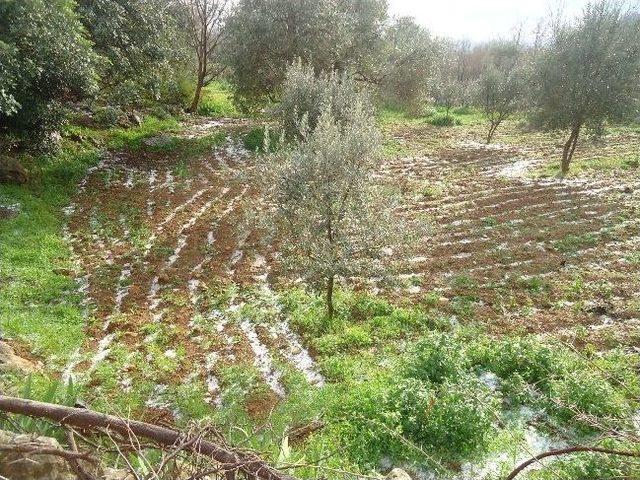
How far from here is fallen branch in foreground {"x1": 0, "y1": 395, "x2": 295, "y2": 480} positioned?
2.62 metres

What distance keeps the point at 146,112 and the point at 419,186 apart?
57.5ft

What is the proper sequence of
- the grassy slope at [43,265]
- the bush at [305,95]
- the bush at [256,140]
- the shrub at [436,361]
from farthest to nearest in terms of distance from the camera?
the bush at [256,140] → the bush at [305,95] → the grassy slope at [43,265] → the shrub at [436,361]

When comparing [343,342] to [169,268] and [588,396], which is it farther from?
[169,268]

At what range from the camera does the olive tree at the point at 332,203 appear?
9367mm

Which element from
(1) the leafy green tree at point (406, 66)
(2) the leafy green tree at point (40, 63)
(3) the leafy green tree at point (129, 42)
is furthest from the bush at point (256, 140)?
(2) the leafy green tree at point (40, 63)

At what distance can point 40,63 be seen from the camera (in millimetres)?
14617

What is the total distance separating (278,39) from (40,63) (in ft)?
42.1

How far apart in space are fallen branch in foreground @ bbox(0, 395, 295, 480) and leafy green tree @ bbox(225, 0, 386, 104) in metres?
23.0

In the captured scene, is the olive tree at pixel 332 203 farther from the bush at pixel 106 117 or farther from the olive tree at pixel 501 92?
the olive tree at pixel 501 92

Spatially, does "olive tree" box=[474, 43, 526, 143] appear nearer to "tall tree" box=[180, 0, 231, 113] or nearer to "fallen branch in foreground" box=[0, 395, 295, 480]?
"tall tree" box=[180, 0, 231, 113]

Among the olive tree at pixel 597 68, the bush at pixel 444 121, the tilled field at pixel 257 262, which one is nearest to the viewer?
the tilled field at pixel 257 262

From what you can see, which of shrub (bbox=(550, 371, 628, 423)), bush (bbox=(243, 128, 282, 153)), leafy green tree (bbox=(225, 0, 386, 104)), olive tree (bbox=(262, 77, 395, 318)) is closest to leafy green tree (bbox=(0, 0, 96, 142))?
olive tree (bbox=(262, 77, 395, 318))

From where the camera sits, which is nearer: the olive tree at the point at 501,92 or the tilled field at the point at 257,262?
the tilled field at the point at 257,262

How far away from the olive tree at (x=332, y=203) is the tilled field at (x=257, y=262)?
1959 millimetres
